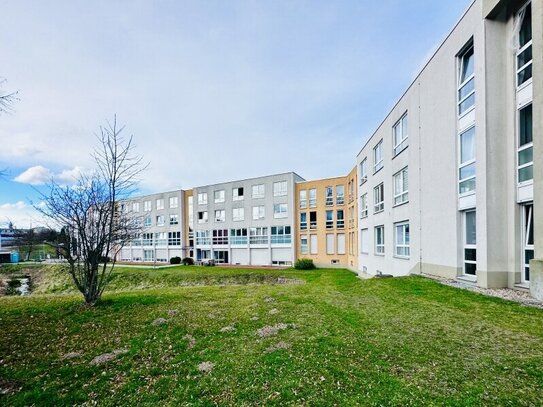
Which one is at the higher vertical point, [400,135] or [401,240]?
[400,135]

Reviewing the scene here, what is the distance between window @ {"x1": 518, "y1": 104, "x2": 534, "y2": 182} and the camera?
9250 millimetres

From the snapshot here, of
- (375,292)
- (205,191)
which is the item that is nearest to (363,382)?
(375,292)

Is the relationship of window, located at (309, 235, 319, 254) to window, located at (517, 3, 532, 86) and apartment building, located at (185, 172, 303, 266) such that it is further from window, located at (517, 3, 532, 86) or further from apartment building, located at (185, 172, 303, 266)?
window, located at (517, 3, 532, 86)

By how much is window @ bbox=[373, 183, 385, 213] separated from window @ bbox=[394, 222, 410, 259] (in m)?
2.61

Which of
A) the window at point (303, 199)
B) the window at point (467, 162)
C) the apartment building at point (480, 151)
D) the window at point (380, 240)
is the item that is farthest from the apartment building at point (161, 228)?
the window at point (467, 162)

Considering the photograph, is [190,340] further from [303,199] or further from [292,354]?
[303,199]

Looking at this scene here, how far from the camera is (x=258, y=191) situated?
39.6 m

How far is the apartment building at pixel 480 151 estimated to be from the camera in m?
9.38

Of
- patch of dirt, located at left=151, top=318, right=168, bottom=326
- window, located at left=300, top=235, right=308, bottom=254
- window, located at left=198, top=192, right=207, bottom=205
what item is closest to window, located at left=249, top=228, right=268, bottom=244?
window, located at left=300, top=235, right=308, bottom=254

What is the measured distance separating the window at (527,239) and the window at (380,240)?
35.6 feet

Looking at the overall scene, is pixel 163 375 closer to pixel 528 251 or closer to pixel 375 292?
pixel 375 292

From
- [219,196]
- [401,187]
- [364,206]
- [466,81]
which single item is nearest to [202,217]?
[219,196]

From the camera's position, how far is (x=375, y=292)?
11125mm

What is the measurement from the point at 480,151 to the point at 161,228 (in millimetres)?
47986
